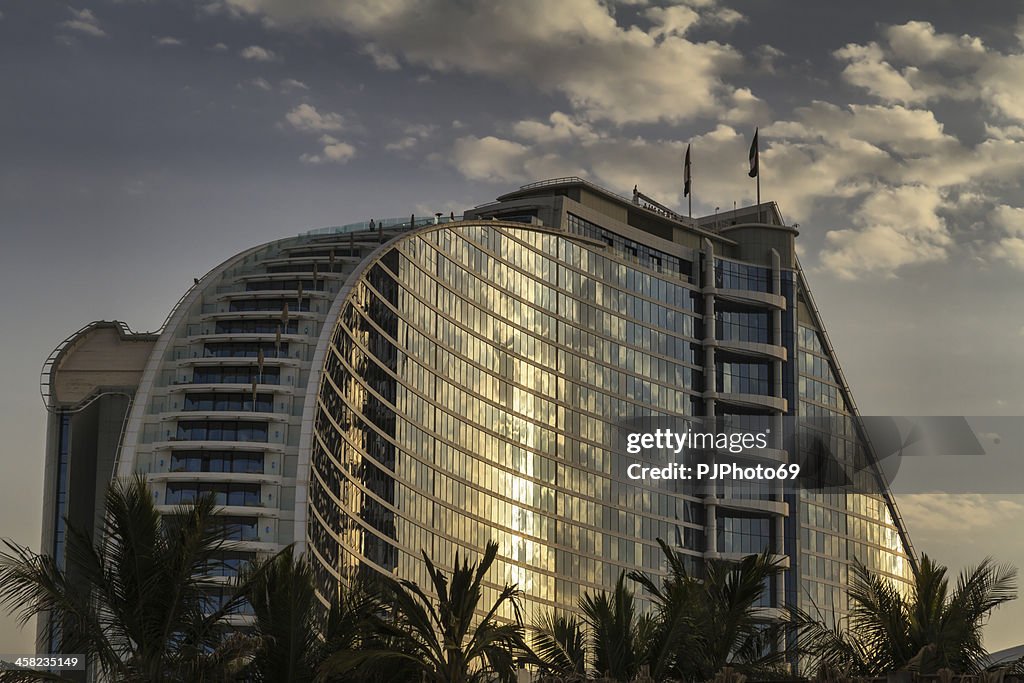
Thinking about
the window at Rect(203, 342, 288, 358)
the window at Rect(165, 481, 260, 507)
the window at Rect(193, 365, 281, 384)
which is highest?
the window at Rect(203, 342, 288, 358)

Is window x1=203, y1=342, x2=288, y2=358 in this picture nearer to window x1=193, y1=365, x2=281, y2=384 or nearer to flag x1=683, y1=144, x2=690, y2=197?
window x1=193, y1=365, x2=281, y2=384

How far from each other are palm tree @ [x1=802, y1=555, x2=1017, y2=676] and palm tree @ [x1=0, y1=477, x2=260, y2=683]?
15.9 m

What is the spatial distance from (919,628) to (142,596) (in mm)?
20311

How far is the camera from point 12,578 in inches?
1570

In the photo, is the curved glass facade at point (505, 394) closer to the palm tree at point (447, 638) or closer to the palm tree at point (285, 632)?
the palm tree at point (447, 638)

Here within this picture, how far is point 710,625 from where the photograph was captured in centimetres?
4825

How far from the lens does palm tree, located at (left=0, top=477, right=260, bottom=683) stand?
4081 centimetres

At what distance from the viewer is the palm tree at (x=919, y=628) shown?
41.2 m

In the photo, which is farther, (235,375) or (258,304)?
(258,304)

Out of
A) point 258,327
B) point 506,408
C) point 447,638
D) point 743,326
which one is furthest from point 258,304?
point 447,638

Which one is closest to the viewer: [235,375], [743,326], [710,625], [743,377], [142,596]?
[142,596]

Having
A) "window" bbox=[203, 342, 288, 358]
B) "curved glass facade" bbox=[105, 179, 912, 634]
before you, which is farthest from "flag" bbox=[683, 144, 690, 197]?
"window" bbox=[203, 342, 288, 358]

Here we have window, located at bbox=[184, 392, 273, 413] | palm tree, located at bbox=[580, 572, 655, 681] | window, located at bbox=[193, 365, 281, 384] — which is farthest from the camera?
window, located at bbox=[193, 365, 281, 384]

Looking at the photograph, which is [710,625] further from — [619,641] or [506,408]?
[506,408]
